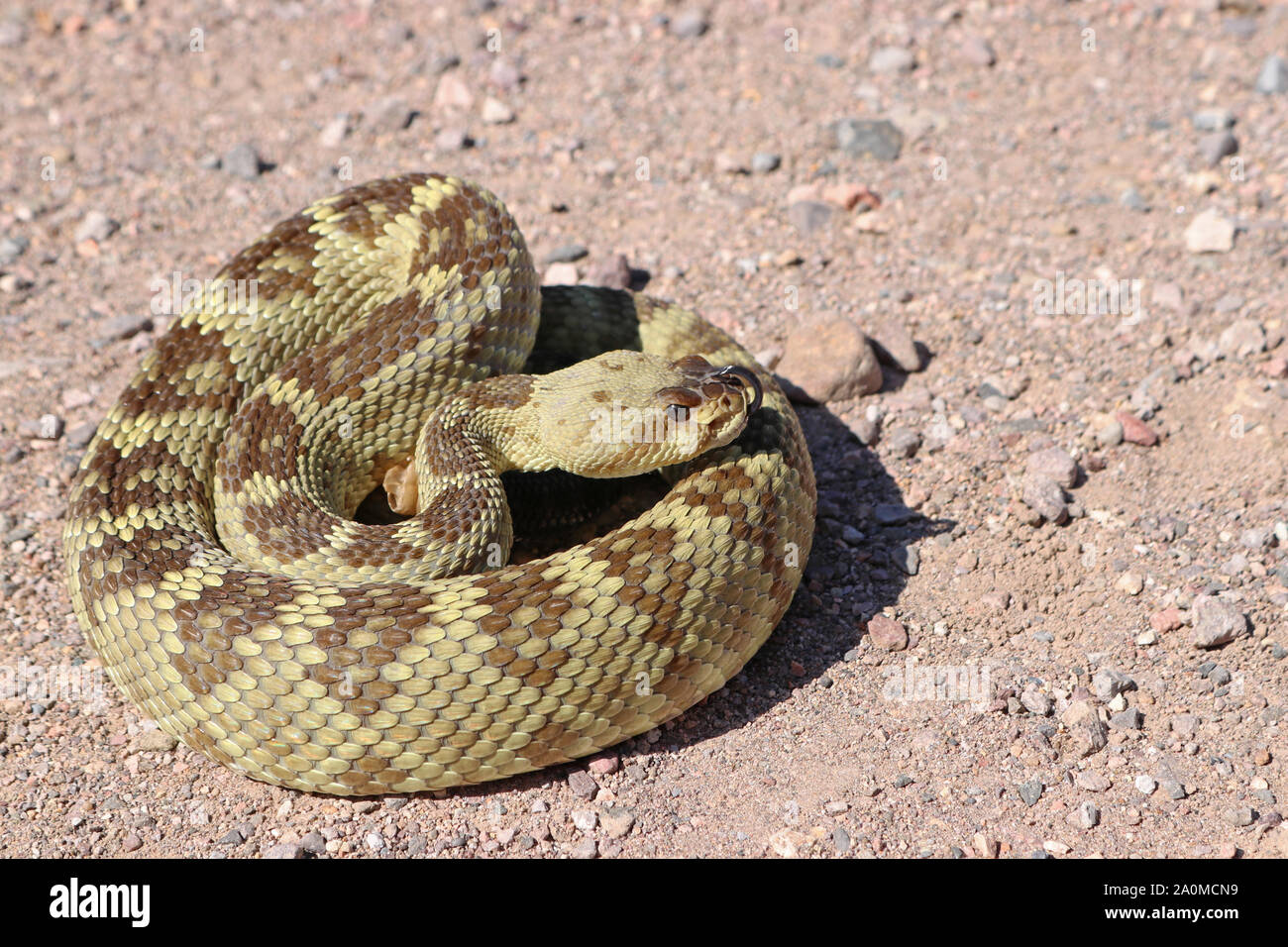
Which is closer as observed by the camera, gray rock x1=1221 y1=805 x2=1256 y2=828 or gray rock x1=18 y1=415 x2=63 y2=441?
gray rock x1=1221 y1=805 x2=1256 y2=828

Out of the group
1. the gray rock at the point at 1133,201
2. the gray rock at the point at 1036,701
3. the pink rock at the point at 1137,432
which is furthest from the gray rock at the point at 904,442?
the gray rock at the point at 1133,201

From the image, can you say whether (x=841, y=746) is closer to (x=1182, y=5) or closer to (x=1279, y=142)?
(x=1279, y=142)

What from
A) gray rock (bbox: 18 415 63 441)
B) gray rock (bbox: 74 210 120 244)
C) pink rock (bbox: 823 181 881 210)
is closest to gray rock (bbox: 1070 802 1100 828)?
pink rock (bbox: 823 181 881 210)

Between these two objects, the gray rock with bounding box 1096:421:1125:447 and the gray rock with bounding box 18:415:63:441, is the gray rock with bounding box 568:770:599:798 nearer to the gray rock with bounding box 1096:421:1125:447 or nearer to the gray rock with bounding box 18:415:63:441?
the gray rock with bounding box 1096:421:1125:447

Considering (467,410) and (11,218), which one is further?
(11,218)

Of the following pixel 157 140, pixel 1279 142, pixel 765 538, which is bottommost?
pixel 765 538

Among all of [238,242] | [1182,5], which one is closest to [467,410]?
[238,242]

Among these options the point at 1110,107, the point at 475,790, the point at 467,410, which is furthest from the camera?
the point at 1110,107

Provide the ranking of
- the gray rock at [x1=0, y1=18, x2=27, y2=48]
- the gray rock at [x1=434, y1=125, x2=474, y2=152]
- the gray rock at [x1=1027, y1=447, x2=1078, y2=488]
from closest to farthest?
the gray rock at [x1=1027, y1=447, x2=1078, y2=488], the gray rock at [x1=434, y1=125, x2=474, y2=152], the gray rock at [x1=0, y1=18, x2=27, y2=48]
